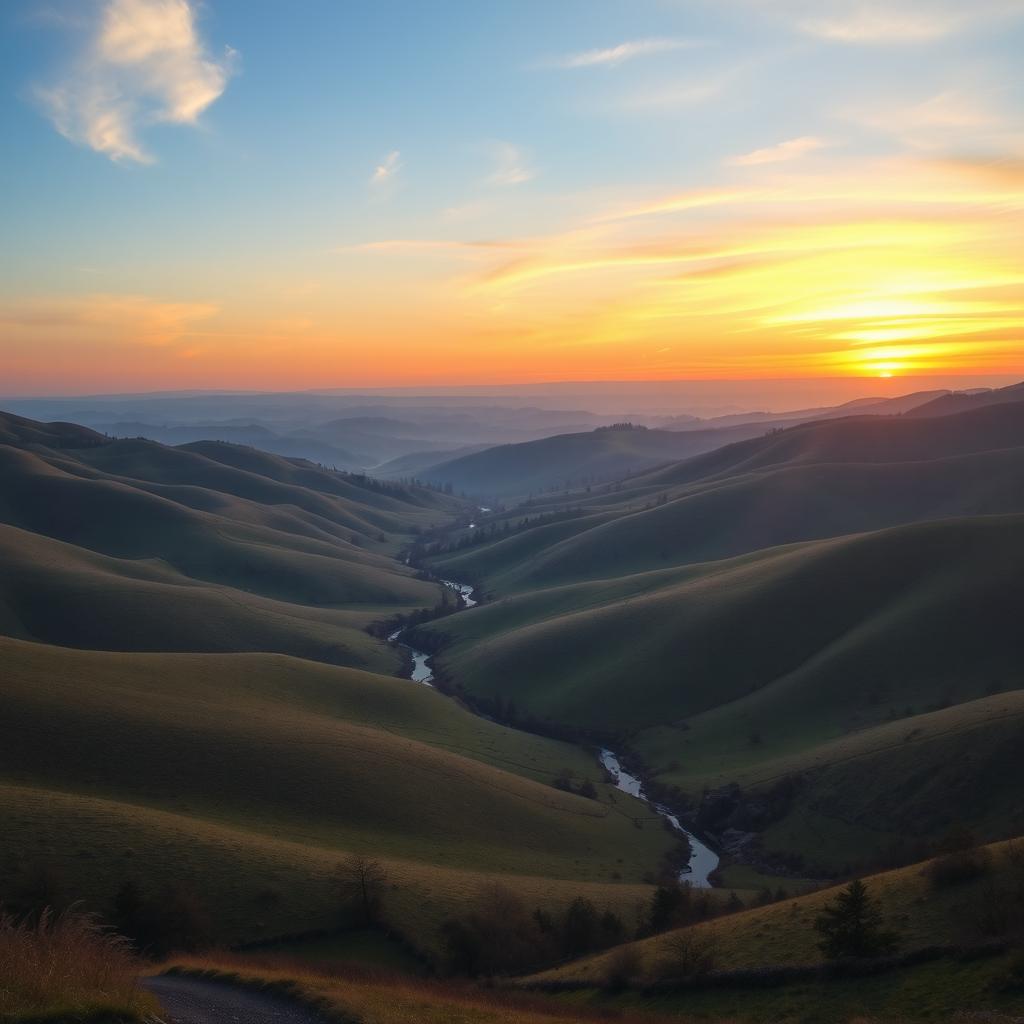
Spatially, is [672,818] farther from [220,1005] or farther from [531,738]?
[220,1005]

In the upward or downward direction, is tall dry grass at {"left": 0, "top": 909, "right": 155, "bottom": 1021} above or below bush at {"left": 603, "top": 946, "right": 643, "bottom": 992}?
above

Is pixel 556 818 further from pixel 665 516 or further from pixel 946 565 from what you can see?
pixel 665 516

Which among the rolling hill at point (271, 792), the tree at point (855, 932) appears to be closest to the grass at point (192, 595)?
the rolling hill at point (271, 792)

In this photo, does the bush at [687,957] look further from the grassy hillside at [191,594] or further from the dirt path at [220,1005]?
the grassy hillside at [191,594]

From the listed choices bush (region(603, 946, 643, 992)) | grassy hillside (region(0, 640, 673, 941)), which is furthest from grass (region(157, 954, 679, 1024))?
grassy hillside (region(0, 640, 673, 941))

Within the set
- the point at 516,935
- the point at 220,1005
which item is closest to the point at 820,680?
the point at 516,935

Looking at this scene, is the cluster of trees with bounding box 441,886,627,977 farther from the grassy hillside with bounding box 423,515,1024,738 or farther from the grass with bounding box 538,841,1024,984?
the grassy hillside with bounding box 423,515,1024,738

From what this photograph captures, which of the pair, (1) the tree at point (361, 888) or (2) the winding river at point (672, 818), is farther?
(2) the winding river at point (672, 818)
